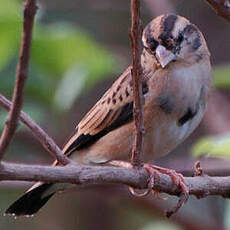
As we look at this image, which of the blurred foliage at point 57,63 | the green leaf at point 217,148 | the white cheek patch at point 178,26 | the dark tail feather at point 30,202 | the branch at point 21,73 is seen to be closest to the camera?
the branch at point 21,73

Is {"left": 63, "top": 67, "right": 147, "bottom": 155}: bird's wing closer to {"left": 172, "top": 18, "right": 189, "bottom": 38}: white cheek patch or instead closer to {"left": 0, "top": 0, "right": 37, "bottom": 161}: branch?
{"left": 172, "top": 18, "right": 189, "bottom": 38}: white cheek patch

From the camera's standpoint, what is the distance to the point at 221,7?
8.48 feet

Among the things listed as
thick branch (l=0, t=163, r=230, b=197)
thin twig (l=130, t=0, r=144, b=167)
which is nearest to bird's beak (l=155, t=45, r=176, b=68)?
thick branch (l=0, t=163, r=230, b=197)

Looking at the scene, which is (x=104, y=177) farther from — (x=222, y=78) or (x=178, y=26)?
(x=222, y=78)

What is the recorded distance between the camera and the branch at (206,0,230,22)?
8.42ft

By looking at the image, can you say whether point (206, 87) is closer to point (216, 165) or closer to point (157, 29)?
point (157, 29)

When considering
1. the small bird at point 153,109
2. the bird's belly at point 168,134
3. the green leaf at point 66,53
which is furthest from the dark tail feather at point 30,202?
the green leaf at point 66,53

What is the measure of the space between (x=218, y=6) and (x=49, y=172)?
0.78 meters

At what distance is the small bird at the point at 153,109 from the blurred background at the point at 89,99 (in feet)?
0.57

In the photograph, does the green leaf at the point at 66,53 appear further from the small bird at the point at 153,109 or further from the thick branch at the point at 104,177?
the thick branch at the point at 104,177

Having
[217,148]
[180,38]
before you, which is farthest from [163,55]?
[217,148]

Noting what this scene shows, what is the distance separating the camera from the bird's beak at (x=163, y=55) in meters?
3.46

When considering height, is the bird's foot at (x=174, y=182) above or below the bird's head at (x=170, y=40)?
below

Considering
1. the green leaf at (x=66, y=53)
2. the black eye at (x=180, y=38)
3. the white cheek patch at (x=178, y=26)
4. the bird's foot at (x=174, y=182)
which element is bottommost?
the bird's foot at (x=174, y=182)
